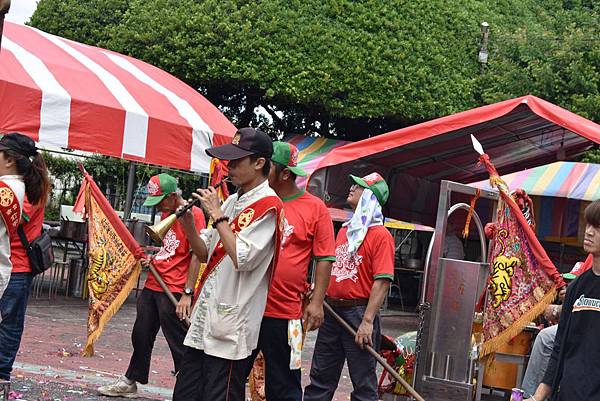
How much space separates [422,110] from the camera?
70.0 ft

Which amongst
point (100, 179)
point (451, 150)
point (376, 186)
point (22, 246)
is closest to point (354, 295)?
point (376, 186)

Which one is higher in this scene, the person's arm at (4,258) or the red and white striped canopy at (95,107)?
the red and white striped canopy at (95,107)

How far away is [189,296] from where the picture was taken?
7039 millimetres

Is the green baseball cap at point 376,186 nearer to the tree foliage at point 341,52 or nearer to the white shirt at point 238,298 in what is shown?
the white shirt at point 238,298

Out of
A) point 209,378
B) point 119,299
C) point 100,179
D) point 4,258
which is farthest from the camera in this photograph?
point 100,179

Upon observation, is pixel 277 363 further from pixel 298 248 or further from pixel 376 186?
pixel 376 186

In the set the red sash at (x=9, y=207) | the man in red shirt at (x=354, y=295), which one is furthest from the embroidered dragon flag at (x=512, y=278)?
the red sash at (x=9, y=207)

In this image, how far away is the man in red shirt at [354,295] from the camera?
6.96 meters

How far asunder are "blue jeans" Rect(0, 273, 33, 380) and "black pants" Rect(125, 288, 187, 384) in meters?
1.24

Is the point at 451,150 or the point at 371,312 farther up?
the point at 451,150

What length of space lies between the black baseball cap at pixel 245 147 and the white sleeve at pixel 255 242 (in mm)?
358

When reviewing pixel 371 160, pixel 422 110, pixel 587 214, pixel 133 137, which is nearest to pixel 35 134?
pixel 133 137

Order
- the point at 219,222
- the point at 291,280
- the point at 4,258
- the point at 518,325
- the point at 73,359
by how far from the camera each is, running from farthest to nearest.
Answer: the point at 73,359 < the point at 518,325 < the point at 291,280 < the point at 4,258 < the point at 219,222

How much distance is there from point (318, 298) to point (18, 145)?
2.15 m
